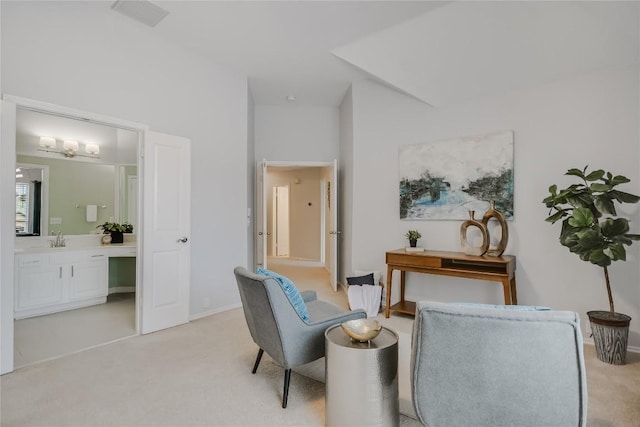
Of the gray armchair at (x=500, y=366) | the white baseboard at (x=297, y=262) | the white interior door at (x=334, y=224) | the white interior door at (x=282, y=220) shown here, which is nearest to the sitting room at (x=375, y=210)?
the gray armchair at (x=500, y=366)

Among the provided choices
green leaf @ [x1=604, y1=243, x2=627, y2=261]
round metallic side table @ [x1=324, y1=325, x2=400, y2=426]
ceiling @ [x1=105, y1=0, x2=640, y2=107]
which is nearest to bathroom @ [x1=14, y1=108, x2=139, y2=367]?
ceiling @ [x1=105, y1=0, x2=640, y2=107]

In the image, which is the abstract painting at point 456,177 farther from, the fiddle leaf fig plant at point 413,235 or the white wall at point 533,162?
the fiddle leaf fig plant at point 413,235

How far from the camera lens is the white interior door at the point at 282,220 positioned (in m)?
9.11

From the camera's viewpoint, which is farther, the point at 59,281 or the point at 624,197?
the point at 59,281

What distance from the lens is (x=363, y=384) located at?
1.70m

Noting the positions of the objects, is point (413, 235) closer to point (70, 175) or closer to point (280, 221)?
point (70, 175)

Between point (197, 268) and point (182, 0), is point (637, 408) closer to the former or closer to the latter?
point (197, 268)

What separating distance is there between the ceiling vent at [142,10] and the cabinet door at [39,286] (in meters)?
3.01

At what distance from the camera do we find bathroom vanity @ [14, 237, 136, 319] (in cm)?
378

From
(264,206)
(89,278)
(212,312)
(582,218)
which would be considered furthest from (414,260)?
(89,278)

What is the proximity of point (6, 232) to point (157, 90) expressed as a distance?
1.87 m

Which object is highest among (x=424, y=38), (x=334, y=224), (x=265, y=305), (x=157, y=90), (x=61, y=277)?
(x=424, y=38)

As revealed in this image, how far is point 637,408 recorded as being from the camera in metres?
2.02

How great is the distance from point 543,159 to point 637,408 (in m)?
2.14
